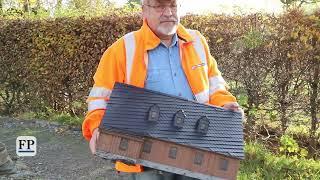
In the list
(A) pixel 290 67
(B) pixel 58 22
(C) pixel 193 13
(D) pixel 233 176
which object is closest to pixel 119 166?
(D) pixel 233 176

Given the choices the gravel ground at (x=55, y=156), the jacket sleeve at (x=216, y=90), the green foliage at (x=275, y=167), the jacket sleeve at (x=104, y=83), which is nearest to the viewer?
the jacket sleeve at (x=104, y=83)

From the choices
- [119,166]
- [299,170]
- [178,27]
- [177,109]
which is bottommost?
[299,170]

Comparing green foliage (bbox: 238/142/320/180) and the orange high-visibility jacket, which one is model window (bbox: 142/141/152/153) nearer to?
the orange high-visibility jacket

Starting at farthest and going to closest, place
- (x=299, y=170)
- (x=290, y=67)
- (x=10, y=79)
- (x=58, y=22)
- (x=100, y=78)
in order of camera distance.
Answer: (x=10, y=79), (x=58, y=22), (x=290, y=67), (x=299, y=170), (x=100, y=78)

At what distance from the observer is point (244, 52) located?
6.55m

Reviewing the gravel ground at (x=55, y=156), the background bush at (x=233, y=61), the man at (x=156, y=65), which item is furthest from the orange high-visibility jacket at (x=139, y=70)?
the background bush at (x=233, y=61)

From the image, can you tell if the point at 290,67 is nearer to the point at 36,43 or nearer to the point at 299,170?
the point at 299,170

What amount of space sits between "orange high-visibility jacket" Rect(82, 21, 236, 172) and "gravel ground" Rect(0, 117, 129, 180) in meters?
2.94

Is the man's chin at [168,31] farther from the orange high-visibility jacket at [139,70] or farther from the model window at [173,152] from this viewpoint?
the model window at [173,152]

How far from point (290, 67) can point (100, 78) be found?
377cm

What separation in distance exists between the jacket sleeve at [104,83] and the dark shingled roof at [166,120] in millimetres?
209

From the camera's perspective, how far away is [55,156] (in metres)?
Answer: 6.86

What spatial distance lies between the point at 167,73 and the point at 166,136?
0.47m

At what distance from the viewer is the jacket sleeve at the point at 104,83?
2.91 meters
